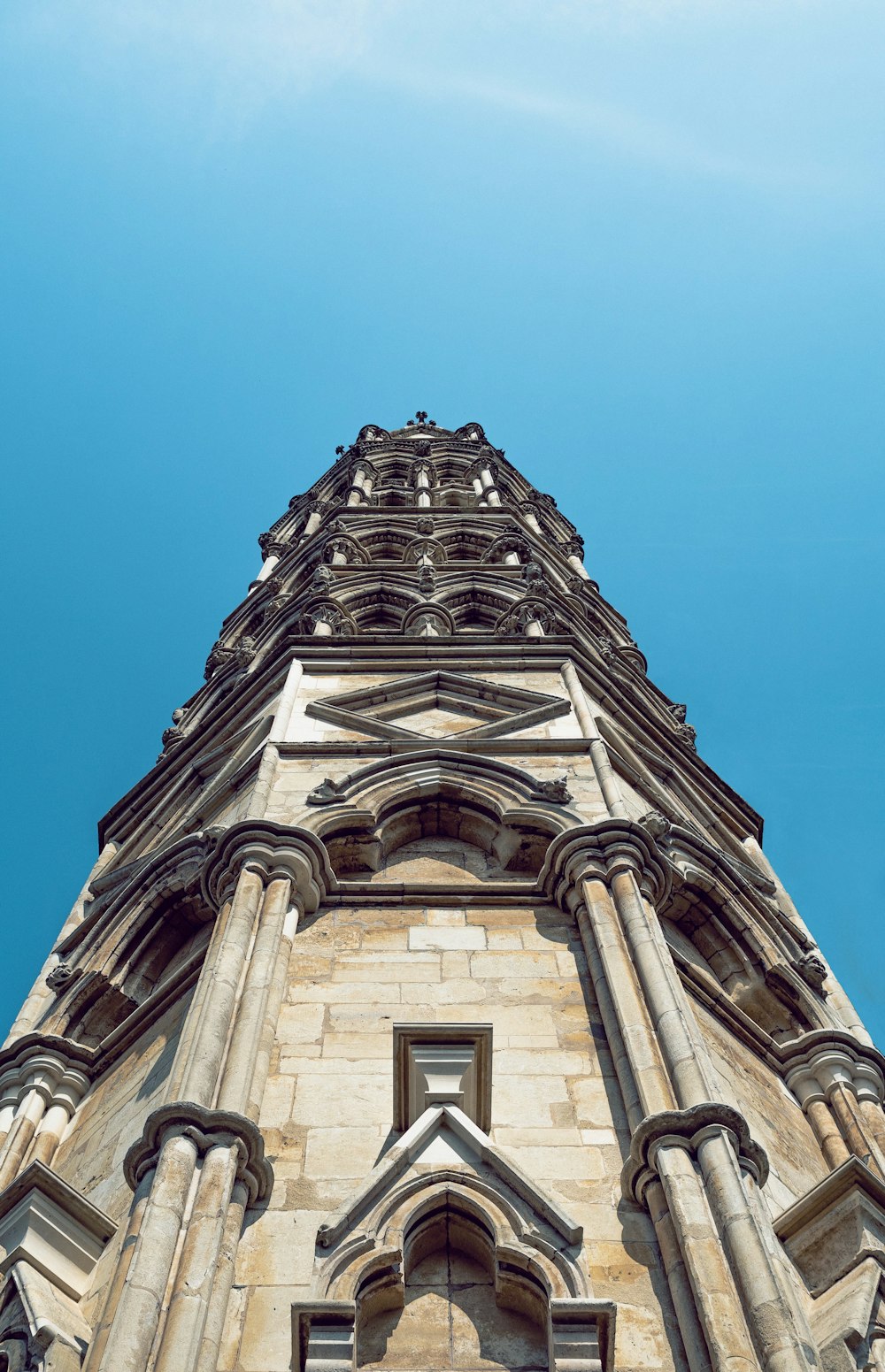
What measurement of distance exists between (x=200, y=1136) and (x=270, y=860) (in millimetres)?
3749

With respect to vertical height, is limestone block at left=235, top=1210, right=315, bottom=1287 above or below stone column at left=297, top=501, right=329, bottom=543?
below

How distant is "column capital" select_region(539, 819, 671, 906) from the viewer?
11.5 m

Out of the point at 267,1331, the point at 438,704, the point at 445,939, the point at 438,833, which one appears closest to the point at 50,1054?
the point at 445,939

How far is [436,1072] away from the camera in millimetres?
8602

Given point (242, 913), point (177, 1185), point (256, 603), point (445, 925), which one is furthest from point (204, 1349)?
point (256, 603)

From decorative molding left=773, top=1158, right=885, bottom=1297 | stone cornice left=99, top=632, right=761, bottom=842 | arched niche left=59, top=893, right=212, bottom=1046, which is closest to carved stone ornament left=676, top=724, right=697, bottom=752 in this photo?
stone cornice left=99, top=632, right=761, bottom=842

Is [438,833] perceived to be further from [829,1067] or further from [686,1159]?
[686,1159]

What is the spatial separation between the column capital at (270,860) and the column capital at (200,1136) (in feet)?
11.4

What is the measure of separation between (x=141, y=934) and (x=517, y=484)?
2789cm

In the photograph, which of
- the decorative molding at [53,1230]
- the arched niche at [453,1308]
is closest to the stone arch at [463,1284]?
the arched niche at [453,1308]

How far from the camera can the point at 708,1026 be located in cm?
1168

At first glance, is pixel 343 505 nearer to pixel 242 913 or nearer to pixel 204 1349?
pixel 242 913

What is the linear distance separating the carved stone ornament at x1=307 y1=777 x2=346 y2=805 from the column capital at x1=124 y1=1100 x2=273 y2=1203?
5437 mm

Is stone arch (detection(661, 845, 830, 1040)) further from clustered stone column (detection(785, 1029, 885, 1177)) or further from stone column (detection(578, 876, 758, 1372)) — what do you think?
stone column (detection(578, 876, 758, 1372))
